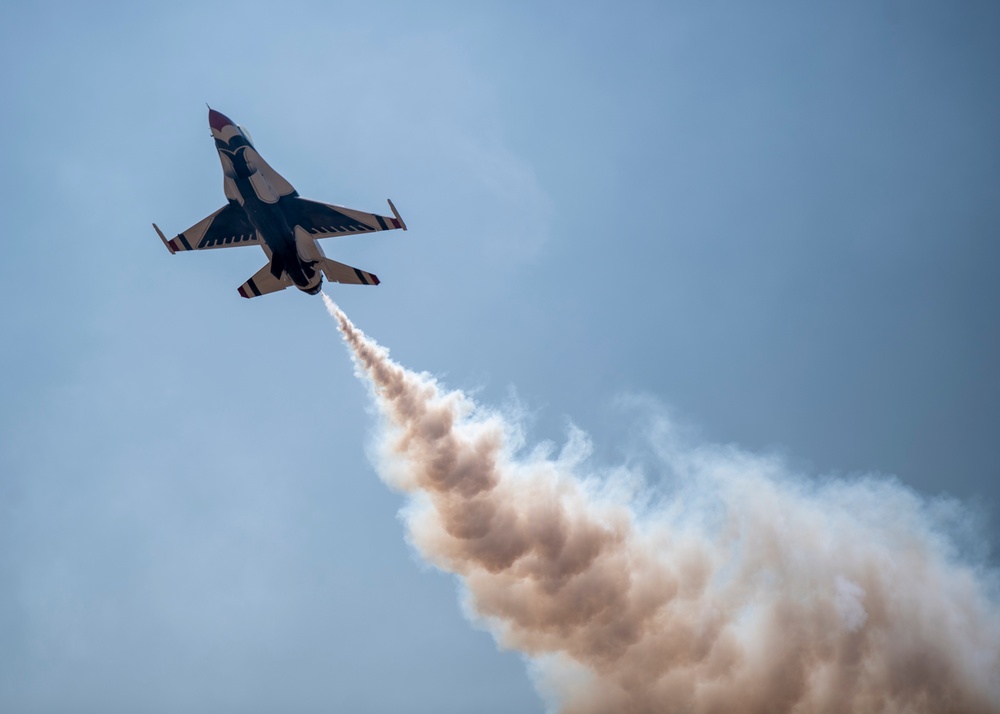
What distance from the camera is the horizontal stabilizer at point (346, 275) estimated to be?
84875 millimetres

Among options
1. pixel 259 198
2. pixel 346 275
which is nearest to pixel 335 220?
pixel 346 275

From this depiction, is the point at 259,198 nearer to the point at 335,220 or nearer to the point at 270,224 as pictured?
the point at 270,224

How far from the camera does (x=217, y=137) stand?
8131cm

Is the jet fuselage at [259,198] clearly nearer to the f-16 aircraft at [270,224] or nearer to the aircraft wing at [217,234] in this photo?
the f-16 aircraft at [270,224]

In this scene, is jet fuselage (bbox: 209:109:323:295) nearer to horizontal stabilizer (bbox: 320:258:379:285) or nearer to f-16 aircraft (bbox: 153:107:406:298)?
f-16 aircraft (bbox: 153:107:406:298)

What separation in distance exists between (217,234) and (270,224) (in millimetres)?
6186

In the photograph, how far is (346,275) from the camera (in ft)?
280

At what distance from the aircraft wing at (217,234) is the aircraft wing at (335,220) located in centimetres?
379

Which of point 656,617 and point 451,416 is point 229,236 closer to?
point 451,416

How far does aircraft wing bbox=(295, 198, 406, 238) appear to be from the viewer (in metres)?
83.4

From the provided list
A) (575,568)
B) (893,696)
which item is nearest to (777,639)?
(893,696)

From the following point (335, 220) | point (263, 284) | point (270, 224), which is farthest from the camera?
point (263, 284)

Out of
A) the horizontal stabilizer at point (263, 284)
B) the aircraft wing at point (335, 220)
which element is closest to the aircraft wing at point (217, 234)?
the horizontal stabilizer at point (263, 284)

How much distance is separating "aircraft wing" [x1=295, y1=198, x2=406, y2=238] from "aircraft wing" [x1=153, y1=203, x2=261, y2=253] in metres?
3.79
